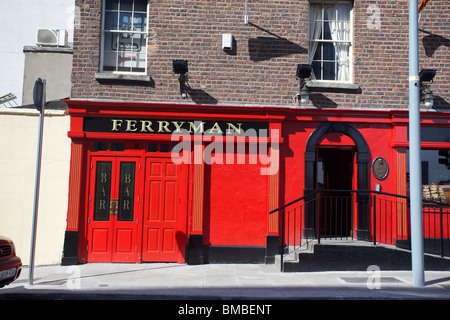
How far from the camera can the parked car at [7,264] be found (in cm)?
636

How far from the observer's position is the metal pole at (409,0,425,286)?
23.6ft

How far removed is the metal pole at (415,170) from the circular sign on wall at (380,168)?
2.09 m

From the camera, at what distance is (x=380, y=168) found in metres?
9.54

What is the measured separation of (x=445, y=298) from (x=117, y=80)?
7.78m

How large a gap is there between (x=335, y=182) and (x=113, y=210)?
5493mm

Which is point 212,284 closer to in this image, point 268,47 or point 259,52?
point 259,52

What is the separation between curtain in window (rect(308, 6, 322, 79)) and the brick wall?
11.4 inches

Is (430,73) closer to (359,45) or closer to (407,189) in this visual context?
(359,45)

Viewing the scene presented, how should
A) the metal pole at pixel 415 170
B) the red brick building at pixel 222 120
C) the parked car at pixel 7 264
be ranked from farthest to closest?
the red brick building at pixel 222 120 < the metal pole at pixel 415 170 < the parked car at pixel 7 264

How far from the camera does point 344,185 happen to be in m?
10.1

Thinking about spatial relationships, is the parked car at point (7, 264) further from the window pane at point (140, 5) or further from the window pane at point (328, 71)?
the window pane at point (328, 71)

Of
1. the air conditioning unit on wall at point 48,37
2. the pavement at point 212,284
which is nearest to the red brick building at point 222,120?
the pavement at point 212,284
